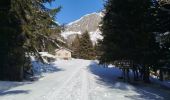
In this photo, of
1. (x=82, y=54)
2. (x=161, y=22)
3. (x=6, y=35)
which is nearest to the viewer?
(x=161, y=22)

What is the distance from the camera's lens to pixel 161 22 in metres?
25.5

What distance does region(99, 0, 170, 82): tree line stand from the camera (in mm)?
25969

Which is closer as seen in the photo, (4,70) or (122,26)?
(122,26)

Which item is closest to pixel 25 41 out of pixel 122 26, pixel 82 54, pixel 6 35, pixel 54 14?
→ pixel 6 35

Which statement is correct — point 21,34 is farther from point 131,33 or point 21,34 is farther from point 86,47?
point 86,47

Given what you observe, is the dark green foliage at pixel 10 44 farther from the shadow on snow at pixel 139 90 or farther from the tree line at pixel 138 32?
the tree line at pixel 138 32

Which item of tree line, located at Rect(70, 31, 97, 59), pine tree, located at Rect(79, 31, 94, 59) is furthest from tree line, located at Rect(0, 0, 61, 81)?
pine tree, located at Rect(79, 31, 94, 59)

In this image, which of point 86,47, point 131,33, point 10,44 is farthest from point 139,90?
point 86,47

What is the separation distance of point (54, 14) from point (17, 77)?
597 cm

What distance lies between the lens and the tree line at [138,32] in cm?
2597

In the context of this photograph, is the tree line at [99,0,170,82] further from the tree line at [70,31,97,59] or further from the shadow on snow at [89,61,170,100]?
the tree line at [70,31,97,59]

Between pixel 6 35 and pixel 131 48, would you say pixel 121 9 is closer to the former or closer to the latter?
pixel 131 48

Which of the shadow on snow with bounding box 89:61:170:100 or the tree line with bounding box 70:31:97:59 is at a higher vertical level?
the tree line with bounding box 70:31:97:59

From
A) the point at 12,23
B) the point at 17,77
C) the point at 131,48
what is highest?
the point at 12,23
